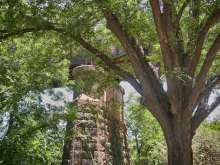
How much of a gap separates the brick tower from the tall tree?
13.4 feet

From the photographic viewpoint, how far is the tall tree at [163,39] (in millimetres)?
7715

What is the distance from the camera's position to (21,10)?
25.4 feet

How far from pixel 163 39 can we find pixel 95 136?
7.16 metres

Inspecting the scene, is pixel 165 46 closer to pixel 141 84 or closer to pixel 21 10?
pixel 141 84

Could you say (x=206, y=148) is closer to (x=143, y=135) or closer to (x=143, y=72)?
(x=143, y=72)

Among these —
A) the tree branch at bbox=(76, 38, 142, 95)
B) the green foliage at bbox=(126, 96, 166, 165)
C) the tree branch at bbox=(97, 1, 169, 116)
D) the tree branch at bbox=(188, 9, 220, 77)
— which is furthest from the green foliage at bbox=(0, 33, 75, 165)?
the green foliage at bbox=(126, 96, 166, 165)

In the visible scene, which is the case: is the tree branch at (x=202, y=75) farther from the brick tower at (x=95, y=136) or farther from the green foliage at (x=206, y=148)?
the brick tower at (x=95, y=136)

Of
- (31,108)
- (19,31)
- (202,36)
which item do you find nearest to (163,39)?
(202,36)

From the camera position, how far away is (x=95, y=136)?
46.2ft

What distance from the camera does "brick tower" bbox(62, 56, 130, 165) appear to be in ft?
44.2

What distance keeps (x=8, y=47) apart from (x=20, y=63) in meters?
1.25

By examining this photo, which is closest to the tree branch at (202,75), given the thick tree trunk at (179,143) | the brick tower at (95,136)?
the thick tree trunk at (179,143)

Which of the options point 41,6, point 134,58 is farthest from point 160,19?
point 41,6

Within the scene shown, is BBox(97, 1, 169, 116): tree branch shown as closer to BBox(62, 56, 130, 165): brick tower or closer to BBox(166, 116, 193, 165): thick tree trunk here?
BBox(166, 116, 193, 165): thick tree trunk
